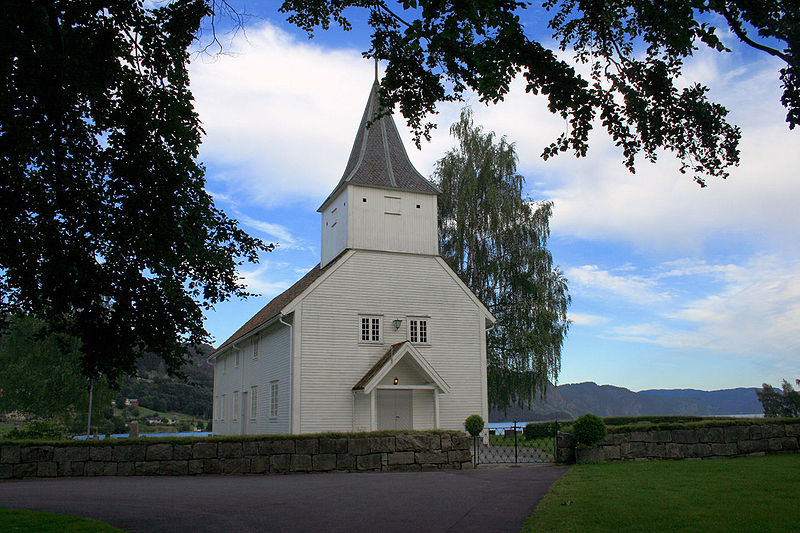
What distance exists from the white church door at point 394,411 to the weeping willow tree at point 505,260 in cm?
976

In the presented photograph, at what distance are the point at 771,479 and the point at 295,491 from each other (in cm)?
866

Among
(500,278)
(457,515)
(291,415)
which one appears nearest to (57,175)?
(457,515)

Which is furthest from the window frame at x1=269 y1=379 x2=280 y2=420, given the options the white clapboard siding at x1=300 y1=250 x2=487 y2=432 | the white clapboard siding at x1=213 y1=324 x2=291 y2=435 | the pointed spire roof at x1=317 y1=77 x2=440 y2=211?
the pointed spire roof at x1=317 y1=77 x2=440 y2=211

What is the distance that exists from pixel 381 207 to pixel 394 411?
854 centimetres

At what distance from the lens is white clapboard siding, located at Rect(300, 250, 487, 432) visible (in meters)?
24.2

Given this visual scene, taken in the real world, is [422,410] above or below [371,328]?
below

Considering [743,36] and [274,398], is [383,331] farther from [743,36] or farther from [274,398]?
[743,36]

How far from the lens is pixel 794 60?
7758 millimetres

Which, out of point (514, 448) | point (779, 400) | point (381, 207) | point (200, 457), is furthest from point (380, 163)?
point (779, 400)

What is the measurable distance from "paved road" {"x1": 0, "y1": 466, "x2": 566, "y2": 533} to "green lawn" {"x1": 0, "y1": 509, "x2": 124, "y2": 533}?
0.49 m

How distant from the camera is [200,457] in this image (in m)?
15.3

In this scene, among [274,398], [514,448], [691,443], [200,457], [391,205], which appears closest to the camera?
[200,457]

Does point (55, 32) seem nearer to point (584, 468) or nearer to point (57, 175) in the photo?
point (57, 175)

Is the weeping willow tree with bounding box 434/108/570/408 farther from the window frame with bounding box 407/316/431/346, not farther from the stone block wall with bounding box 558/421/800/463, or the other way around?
the stone block wall with bounding box 558/421/800/463
